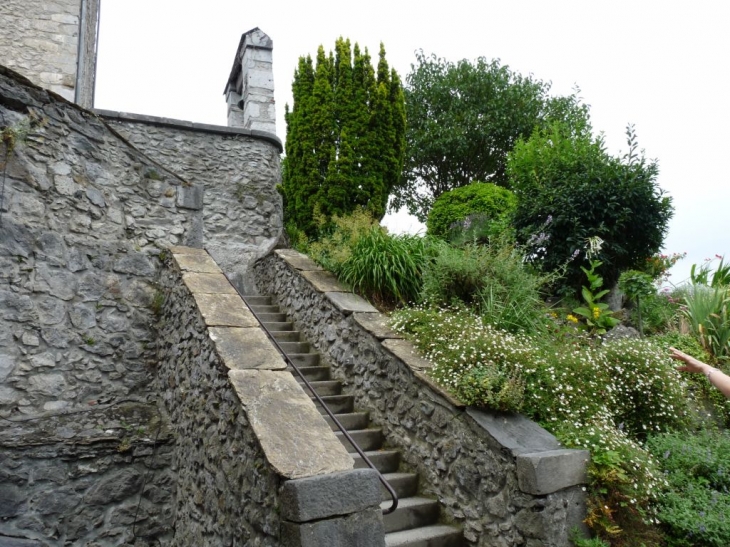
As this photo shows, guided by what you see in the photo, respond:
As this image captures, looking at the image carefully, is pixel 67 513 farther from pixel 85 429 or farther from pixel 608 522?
pixel 608 522

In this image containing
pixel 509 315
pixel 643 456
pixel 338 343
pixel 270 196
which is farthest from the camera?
pixel 270 196

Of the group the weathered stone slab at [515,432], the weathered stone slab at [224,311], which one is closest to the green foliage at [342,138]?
the weathered stone slab at [224,311]

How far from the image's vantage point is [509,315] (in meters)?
4.75

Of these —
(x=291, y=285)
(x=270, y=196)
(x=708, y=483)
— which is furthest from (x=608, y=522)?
(x=270, y=196)

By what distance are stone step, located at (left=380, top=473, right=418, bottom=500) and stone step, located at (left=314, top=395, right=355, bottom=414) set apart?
904 millimetres

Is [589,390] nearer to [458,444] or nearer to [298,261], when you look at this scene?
[458,444]

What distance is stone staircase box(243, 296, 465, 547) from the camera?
11.9ft

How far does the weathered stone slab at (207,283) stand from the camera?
4.34 meters

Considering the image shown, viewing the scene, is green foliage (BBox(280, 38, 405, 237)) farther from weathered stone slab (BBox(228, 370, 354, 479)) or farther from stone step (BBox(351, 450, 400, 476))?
weathered stone slab (BBox(228, 370, 354, 479))

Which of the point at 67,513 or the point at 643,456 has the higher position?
the point at 643,456

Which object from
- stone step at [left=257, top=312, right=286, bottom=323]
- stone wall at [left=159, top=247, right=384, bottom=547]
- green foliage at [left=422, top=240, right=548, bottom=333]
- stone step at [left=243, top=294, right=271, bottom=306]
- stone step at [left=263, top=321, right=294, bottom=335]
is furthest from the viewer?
stone step at [left=243, top=294, right=271, bottom=306]

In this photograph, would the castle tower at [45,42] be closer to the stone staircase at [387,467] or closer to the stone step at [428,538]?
the stone staircase at [387,467]

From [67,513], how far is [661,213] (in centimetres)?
695

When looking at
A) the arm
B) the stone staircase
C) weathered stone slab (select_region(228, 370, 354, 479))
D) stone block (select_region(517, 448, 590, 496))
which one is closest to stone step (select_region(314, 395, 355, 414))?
the stone staircase
